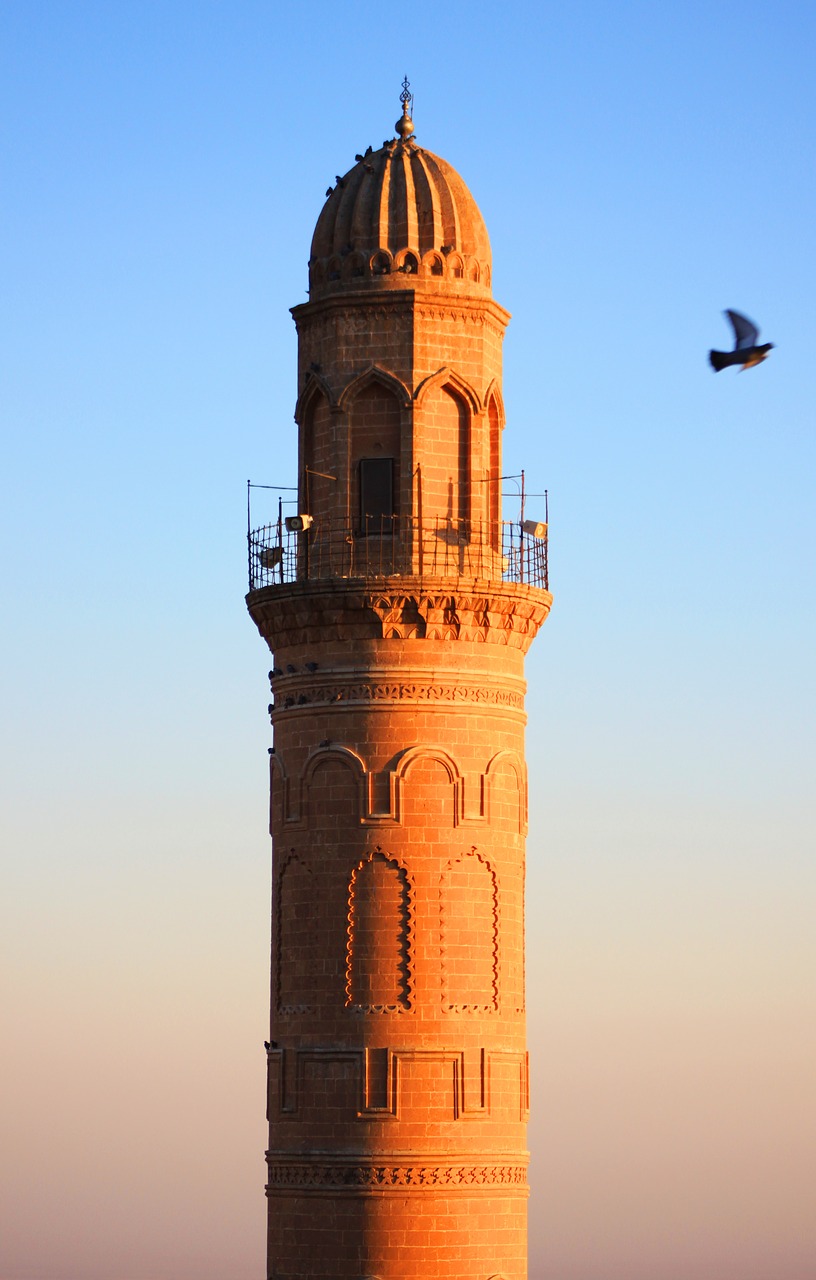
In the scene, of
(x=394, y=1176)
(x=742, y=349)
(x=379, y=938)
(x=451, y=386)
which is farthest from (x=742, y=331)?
(x=394, y=1176)

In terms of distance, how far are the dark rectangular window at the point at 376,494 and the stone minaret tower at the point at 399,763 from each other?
0.15 ft

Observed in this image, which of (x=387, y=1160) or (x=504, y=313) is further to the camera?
(x=504, y=313)

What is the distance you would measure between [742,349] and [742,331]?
1.42 feet

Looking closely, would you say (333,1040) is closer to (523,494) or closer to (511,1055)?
(511,1055)

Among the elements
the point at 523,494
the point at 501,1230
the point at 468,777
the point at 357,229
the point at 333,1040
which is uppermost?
the point at 357,229

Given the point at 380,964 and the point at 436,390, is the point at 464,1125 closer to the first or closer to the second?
the point at 380,964

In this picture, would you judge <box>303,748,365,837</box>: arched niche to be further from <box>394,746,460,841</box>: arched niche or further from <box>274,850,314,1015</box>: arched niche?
<box>274,850,314,1015</box>: arched niche

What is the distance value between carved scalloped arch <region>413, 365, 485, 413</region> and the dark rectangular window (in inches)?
61.9

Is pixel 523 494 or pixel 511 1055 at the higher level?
pixel 523 494

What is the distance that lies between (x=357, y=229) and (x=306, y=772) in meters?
11.4

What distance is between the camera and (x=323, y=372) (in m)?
62.9

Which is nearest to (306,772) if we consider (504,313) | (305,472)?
(305,472)

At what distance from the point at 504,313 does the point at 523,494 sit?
3.86 metres

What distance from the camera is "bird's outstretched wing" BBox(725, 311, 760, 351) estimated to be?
5034 cm
